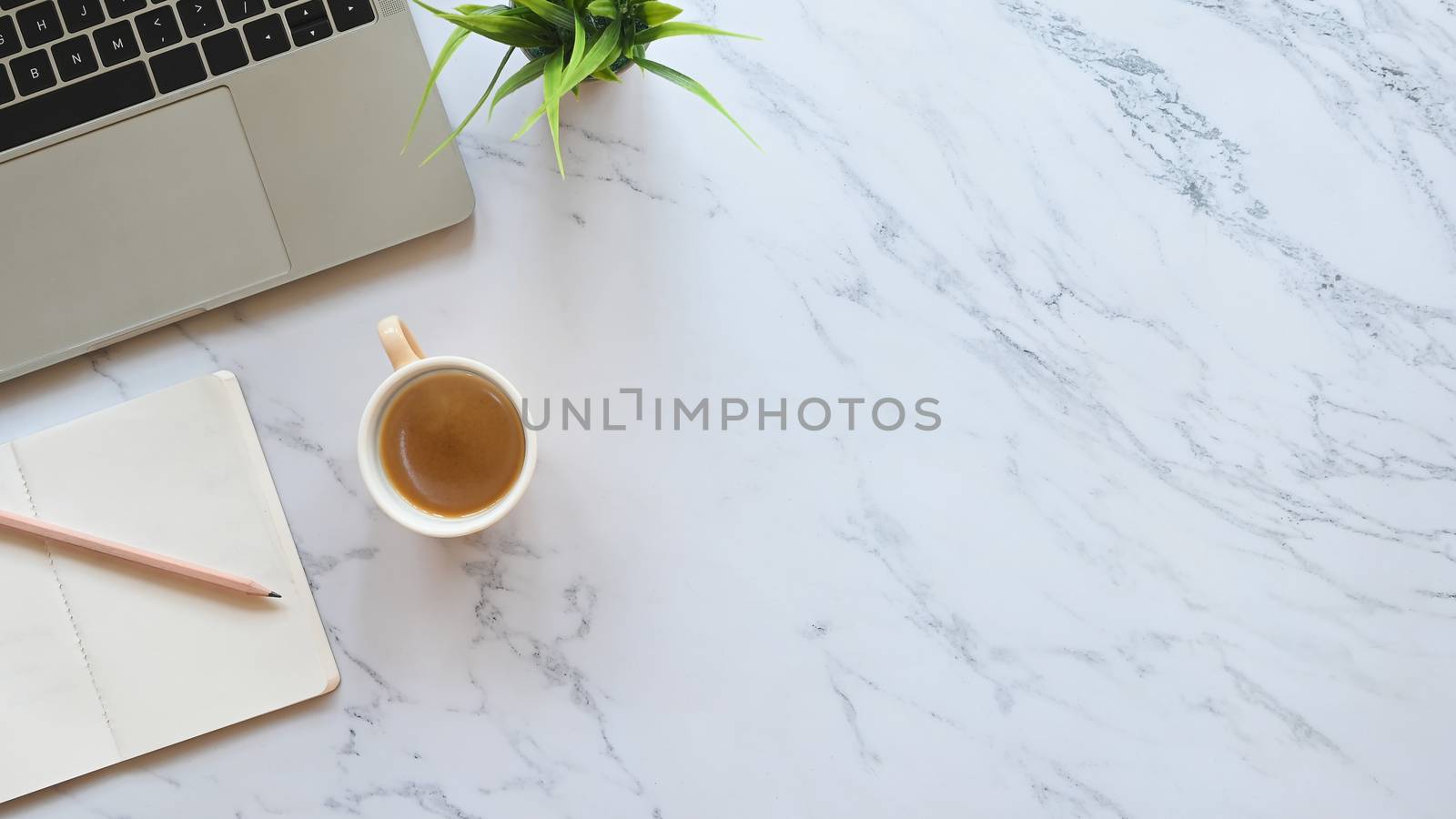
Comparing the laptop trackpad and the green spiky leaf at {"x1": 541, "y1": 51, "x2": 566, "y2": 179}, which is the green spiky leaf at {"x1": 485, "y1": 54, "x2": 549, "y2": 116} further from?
the laptop trackpad

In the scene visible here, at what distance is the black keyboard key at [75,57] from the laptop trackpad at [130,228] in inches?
1.5

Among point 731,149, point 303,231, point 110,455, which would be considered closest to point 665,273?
point 731,149

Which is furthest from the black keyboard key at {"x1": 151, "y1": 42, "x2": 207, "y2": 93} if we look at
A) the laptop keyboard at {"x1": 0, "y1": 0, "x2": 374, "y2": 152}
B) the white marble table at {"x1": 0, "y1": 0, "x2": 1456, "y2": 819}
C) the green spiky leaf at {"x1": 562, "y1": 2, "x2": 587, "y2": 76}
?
the green spiky leaf at {"x1": 562, "y1": 2, "x2": 587, "y2": 76}

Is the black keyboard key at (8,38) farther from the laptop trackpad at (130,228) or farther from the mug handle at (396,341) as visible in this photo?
the mug handle at (396,341)

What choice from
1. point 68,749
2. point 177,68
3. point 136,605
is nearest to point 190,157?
point 177,68

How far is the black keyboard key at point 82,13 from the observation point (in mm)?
589

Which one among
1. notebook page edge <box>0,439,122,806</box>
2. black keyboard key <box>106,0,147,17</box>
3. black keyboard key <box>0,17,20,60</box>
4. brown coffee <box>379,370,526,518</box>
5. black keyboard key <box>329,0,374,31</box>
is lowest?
notebook page edge <box>0,439,122,806</box>

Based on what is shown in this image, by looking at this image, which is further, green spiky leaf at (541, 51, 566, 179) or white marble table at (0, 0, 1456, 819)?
white marble table at (0, 0, 1456, 819)

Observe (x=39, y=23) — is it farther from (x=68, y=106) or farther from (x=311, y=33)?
(x=311, y=33)

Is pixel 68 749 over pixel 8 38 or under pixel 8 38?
under

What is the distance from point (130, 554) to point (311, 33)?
0.37m

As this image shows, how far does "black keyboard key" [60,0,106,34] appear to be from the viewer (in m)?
0.59

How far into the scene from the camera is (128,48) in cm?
60

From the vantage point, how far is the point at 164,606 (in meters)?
0.64
